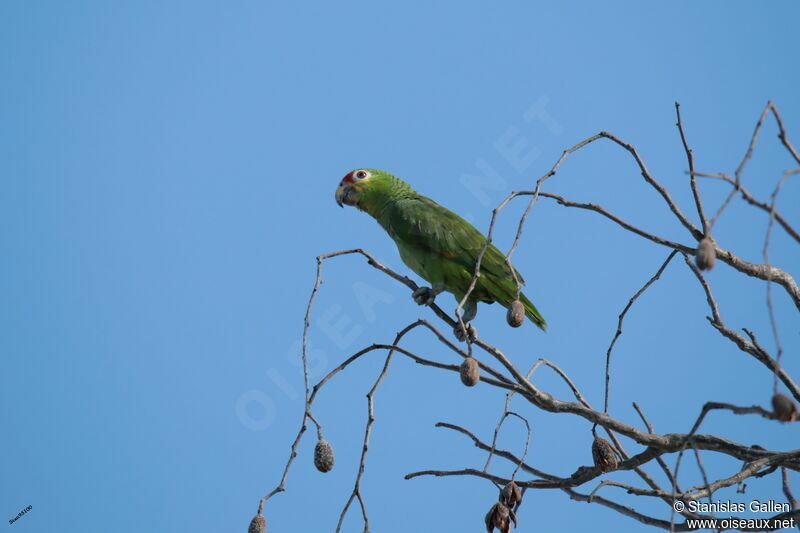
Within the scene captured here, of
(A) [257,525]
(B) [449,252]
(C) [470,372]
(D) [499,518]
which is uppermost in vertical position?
(B) [449,252]

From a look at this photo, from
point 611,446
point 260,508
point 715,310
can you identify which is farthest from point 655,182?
point 260,508

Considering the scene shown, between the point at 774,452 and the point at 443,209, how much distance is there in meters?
4.06

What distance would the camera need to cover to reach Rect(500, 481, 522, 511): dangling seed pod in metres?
3.45

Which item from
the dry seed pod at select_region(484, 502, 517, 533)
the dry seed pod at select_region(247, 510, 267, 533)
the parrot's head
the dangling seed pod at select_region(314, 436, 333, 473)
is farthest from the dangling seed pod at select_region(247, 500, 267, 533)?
the parrot's head

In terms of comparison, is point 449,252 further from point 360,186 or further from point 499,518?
point 499,518

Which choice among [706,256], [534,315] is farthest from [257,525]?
[534,315]

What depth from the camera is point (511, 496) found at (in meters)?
3.45

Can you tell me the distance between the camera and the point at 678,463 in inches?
103

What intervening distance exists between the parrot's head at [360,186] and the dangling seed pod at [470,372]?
4.44 meters

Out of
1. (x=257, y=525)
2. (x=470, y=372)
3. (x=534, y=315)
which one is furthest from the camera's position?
(x=534, y=315)

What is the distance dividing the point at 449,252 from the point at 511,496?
9.45 ft

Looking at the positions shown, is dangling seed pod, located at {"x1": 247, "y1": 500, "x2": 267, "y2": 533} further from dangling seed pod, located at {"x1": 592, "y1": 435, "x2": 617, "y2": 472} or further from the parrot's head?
the parrot's head

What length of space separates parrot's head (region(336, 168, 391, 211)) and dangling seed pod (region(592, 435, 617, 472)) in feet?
13.4

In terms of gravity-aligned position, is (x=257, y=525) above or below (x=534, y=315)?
below
